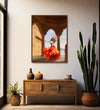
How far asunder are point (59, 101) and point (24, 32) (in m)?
1.93

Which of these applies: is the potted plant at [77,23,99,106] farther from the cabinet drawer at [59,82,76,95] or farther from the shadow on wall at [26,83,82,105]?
the shadow on wall at [26,83,82,105]

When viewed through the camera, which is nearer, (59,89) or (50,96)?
(59,89)

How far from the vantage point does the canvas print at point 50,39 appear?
5438mm

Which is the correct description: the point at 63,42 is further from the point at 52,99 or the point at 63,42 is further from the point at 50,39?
the point at 52,99

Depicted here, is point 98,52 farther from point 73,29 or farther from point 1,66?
point 1,66

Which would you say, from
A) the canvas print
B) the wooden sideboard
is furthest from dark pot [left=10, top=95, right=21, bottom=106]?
the canvas print

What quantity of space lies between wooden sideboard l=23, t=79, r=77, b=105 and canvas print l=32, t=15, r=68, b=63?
61 centimetres

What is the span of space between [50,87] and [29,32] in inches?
58.5

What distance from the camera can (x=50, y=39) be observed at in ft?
17.9

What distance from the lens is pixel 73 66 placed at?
5.43 m

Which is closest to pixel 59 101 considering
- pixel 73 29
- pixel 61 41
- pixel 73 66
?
pixel 73 66

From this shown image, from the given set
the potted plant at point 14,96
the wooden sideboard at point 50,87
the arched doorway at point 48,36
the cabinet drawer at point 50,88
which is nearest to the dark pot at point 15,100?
the potted plant at point 14,96

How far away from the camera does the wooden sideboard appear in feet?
16.6

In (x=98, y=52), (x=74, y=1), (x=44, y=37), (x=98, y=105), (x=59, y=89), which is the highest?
(x=74, y=1)
